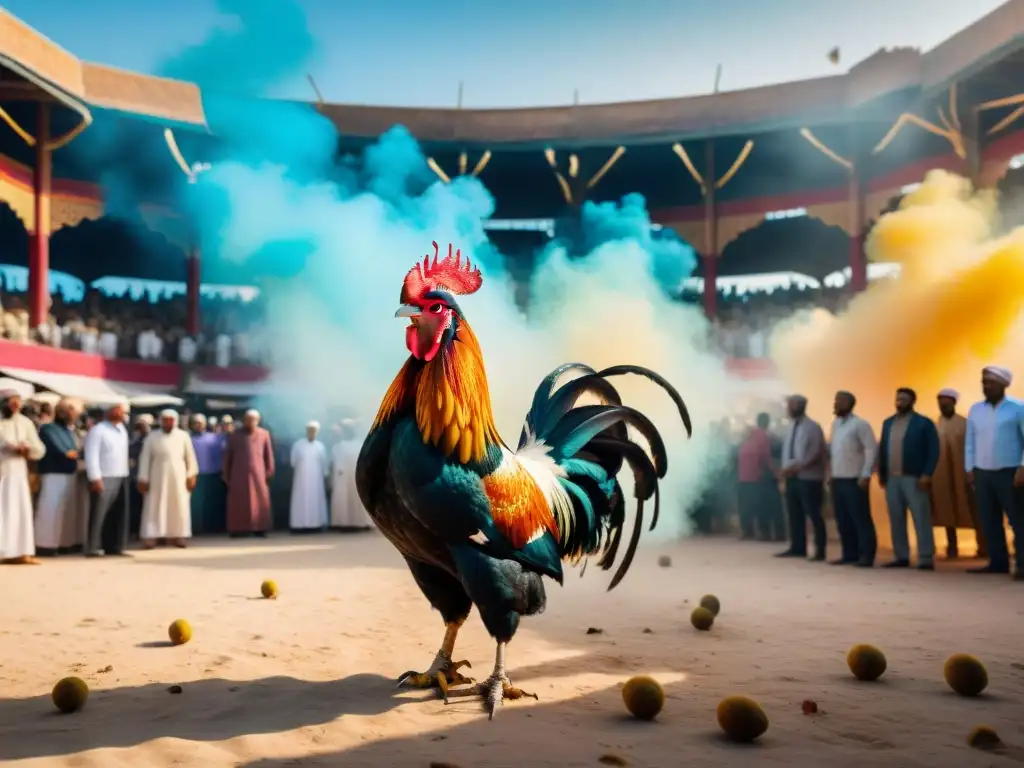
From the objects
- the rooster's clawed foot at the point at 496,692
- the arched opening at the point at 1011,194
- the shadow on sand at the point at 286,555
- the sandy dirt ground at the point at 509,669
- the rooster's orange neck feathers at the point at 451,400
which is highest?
the arched opening at the point at 1011,194

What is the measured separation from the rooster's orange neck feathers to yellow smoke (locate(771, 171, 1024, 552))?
8434 millimetres

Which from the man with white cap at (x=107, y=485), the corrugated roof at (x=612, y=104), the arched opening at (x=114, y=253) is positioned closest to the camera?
the man with white cap at (x=107, y=485)

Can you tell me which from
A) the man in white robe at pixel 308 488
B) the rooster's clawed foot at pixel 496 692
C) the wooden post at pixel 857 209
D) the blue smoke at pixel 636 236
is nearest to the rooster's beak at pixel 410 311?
the rooster's clawed foot at pixel 496 692

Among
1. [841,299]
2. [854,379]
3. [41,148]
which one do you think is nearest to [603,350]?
[854,379]

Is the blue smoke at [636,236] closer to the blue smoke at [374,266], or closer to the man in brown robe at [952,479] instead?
the blue smoke at [374,266]

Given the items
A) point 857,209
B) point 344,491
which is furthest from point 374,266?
point 857,209

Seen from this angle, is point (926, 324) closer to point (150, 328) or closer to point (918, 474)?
point (918, 474)

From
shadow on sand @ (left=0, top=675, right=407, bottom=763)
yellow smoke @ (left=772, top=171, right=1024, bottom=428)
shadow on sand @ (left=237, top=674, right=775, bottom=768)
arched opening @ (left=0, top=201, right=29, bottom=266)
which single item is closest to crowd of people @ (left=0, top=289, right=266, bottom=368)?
arched opening @ (left=0, top=201, right=29, bottom=266)

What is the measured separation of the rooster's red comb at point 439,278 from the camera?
3.82 metres

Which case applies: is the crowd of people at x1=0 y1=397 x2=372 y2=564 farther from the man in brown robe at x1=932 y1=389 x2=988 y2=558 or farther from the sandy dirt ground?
the man in brown robe at x1=932 y1=389 x2=988 y2=558

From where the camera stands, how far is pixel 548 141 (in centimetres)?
2100

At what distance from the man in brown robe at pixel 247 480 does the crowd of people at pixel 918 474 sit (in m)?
7.60

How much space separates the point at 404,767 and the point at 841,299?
18.7 metres

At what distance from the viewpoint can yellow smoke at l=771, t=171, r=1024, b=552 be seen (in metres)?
11.4
